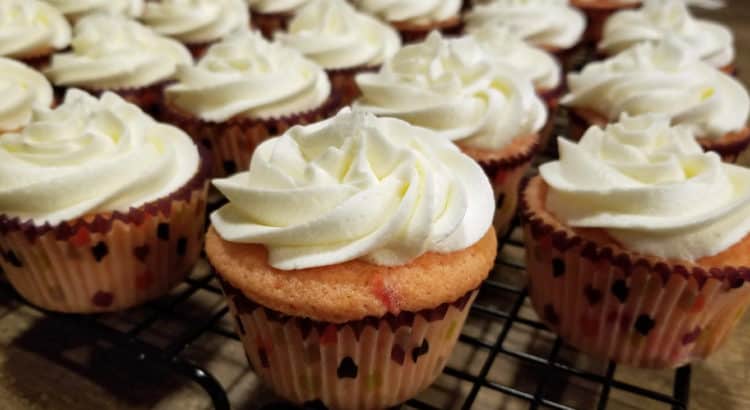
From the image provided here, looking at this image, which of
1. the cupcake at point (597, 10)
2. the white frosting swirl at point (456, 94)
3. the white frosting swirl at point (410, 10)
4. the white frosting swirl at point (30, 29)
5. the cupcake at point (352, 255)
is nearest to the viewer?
the cupcake at point (352, 255)

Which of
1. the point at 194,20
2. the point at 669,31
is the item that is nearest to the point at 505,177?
the point at 669,31

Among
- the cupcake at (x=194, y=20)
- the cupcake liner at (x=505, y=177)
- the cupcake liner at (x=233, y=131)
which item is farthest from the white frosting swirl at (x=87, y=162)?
the cupcake at (x=194, y=20)

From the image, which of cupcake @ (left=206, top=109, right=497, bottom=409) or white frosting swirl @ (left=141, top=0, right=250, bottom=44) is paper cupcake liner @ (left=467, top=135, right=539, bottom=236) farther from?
white frosting swirl @ (left=141, top=0, right=250, bottom=44)

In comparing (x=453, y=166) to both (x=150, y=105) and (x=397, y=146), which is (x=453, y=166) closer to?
(x=397, y=146)

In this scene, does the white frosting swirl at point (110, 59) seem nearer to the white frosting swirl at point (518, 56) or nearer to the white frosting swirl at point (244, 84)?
the white frosting swirl at point (244, 84)

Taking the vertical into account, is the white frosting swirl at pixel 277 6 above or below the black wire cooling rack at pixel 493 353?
above

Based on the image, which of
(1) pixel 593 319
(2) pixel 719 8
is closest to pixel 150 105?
(1) pixel 593 319
